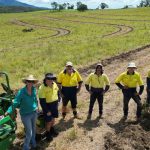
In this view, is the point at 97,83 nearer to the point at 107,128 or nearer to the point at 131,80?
the point at 131,80

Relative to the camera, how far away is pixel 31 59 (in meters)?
25.5

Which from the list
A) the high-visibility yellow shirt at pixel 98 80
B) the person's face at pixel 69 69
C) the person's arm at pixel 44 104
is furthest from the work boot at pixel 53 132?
the high-visibility yellow shirt at pixel 98 80

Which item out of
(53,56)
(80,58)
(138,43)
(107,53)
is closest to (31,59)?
(53,56)

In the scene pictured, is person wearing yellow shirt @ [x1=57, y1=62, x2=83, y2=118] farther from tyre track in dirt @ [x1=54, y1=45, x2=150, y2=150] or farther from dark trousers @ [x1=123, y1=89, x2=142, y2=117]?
dark trousers @ [x1=123, y1=89, x2=142, y2=117]

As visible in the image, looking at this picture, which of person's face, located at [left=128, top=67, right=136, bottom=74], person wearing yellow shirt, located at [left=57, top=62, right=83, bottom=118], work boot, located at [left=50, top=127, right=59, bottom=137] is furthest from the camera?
person wearing yellow shirt, located at [left=57, top=62, right=83, bottom=118]

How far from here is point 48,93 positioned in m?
10.3

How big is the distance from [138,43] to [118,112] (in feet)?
63.8

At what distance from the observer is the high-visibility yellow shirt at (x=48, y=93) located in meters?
10.3

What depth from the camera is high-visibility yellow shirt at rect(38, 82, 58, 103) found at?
33.8 feet

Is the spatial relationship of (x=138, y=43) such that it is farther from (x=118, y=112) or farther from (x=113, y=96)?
(x=118, y=112)

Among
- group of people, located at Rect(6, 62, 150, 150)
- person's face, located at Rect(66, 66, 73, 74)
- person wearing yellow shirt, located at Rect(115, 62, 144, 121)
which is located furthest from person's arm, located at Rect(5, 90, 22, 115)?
person wearing yellow shirt, located at Rect(115, 62, 144, 121)

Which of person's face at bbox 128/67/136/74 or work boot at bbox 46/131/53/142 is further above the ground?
person's face at bbox 128/67/136/74

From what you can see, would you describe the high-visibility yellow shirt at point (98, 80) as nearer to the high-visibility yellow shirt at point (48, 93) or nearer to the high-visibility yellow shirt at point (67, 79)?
the high-visibility yellow shirt at point (67, 79)

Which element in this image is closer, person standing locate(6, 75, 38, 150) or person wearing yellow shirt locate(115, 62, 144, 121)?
person standing locate(6, 75, 38, 150)
